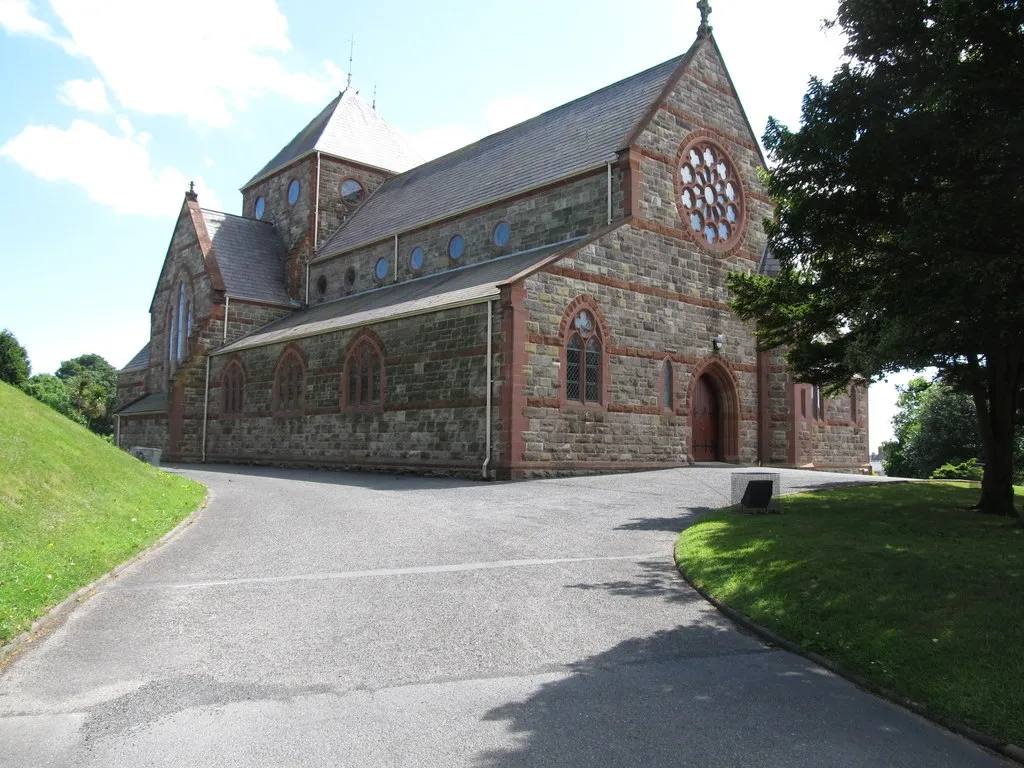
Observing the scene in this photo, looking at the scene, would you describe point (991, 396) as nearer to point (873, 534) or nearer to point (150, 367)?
point (873, 534)

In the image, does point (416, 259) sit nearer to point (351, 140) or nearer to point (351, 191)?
point (351, 191)

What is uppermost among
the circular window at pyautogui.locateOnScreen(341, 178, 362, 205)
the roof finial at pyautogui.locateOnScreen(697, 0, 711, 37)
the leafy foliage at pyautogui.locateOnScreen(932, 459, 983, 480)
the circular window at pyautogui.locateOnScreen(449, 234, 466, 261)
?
the roof finial at pyautogui.locateOnScreen(697, 0, 711, 37)

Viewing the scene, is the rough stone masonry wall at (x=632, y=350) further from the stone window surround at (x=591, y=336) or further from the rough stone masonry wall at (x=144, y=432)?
the rough stone masonry wall at (x=144, y=432)

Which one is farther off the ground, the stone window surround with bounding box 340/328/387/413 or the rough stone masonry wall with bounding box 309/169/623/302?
the rough stone masonry wall with bounding box 309/169/623/302

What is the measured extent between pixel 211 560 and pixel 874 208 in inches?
365

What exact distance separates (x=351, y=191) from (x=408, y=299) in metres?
15.6

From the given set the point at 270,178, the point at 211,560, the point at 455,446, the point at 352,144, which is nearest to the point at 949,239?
the point at 211,560

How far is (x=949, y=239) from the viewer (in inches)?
320

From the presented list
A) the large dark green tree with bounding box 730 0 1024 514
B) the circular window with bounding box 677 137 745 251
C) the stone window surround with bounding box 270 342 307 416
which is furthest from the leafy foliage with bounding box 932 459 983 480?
the stone window surround with bounding box 270 342 307 416

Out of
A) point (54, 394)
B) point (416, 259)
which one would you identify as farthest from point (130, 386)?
point (416, 259)

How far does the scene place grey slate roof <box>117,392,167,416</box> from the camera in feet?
119

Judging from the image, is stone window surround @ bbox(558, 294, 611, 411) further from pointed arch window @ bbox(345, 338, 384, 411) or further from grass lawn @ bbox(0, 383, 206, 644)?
grass lawn @ bbox(0, 383, 206, 644)

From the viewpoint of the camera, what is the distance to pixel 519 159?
28.4 metres

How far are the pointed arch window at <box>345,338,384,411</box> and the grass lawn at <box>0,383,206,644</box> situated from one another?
28.4ft
